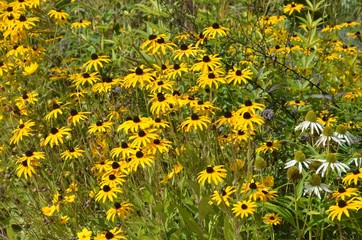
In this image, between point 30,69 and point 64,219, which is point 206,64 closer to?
point 64,219

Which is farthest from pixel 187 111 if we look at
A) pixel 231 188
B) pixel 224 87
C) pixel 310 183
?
pixel 310 183

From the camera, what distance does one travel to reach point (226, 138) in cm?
282

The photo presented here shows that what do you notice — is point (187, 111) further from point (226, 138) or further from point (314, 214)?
point (314, 214)

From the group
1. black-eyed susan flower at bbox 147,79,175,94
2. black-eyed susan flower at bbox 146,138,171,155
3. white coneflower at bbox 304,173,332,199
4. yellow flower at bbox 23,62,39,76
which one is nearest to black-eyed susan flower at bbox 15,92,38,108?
yellow flower at bbox 23,62,39,76

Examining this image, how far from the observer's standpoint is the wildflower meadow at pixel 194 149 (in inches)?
92.4

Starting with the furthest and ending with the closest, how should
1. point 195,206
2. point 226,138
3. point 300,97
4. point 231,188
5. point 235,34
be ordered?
point 235,34, point 300,97, point 226,138, point 195,206, point 231,188

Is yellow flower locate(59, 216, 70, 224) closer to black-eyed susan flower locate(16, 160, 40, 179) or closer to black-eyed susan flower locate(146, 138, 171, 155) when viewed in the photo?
black-eyed susan flower locate(16, 160, 40, 179)

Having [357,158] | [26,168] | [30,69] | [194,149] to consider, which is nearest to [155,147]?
[194,149]

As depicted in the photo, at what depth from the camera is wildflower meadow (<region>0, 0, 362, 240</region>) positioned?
2346 millimetres

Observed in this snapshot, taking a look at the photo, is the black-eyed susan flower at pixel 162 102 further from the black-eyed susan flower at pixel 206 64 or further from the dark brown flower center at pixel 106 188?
the dark brown flower center at pixel 106 188

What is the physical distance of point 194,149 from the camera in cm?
287

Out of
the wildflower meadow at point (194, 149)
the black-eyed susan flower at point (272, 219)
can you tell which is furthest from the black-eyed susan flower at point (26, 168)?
the black-eyed susan flower at point (272, 219)

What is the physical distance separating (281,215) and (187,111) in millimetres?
988

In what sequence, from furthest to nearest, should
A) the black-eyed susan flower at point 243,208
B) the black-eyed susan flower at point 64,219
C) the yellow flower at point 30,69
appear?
1. the yellow flower at point 30,69
2. the black-eyed susan flower at point 64,219
3. the black-eyed susan flower at point 243,208
